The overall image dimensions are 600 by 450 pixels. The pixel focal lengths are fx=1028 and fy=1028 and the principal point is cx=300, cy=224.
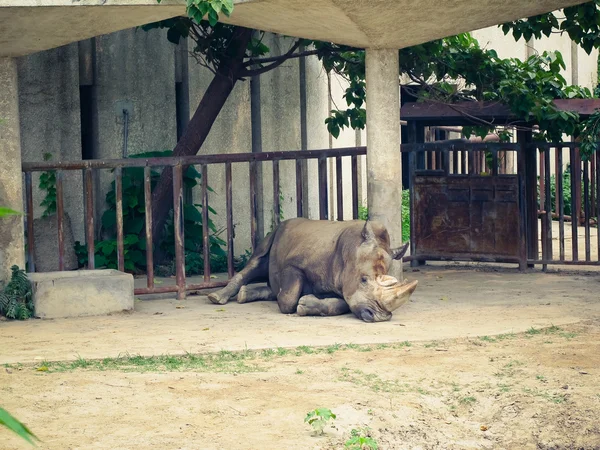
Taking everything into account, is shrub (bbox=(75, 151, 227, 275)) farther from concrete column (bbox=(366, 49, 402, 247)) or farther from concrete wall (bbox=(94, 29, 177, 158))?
concrete column (bbox=(366, 49, 402, 247))

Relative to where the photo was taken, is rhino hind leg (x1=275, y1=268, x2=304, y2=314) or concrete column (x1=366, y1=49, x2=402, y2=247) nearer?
rhino hind leg (x1=275, y1=268, x2=304, y2=314)

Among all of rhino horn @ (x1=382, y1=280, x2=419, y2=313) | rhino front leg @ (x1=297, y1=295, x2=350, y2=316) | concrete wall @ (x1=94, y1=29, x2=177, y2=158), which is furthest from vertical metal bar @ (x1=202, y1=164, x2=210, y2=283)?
rhino horn @ (x1=382, y1=280, x2=419, y2=313)

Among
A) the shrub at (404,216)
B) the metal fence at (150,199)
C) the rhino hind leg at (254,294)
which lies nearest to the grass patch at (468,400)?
the rhino hind leg at (254,294)

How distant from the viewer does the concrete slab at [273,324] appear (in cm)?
843

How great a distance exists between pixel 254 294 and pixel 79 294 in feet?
6.09

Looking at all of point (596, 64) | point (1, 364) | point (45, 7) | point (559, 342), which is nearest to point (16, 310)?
point (1, 364)

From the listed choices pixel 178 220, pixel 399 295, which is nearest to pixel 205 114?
pixel 178 220

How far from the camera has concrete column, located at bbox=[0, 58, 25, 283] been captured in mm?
9930

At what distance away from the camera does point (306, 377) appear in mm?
7281

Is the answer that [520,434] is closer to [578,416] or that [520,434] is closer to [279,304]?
[578,416]

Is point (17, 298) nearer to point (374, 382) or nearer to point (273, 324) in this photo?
point (273, 324)

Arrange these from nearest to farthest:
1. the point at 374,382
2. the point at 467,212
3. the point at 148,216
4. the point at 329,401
Result: the point at 329,401, the point at 374,382, the point at 148,216, the point at 467,212

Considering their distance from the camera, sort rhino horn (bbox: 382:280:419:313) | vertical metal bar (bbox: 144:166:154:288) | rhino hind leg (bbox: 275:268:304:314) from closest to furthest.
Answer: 1. rhino horn (bbox: 382:280:419:313)
2. rhino hind leg (bbox: 275:268:304:314)
3. vertical metal bar (bbox: 144:166:154:288)

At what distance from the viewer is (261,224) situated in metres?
14.2
